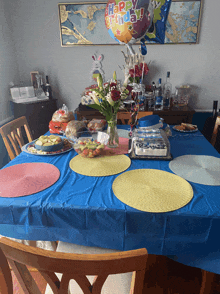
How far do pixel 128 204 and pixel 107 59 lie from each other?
7.75ft

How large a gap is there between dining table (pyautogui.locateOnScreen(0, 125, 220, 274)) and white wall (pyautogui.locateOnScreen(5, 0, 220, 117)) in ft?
7.09

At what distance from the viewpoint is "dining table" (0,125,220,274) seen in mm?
829

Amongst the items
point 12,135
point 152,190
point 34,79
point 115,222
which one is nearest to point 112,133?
point 152,190

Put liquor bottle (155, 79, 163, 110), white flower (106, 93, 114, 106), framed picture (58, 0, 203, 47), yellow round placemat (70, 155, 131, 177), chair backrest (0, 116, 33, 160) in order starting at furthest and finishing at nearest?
liquor bottle (155, 79, 163, 110)
framed picture (58, 0, 203, 47)
chair backrest (0, 116, 33, 160)
white flower (106, 93, 114, 106)
yellow round placemat (70, 155, 131, 177)

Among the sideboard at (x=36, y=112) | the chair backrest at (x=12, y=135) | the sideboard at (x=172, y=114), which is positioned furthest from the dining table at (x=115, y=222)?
the sideboard at (x=36, y=112)

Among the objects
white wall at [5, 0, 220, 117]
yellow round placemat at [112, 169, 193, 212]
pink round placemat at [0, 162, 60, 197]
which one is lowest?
yellow round placemat at [112, 169, 193, 212]

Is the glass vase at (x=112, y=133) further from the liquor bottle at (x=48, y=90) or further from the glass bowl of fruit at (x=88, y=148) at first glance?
the liquor bottle at (x=48, y=90)

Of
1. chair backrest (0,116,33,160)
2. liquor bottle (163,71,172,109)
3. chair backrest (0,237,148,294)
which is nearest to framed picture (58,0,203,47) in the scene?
liquor bottle (163,71,172,109)

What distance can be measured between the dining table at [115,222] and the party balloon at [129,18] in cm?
105

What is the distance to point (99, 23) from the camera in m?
2.58

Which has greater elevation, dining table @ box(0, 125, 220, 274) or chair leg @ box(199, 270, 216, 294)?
dining table @ box(0, 125, 220, 274)

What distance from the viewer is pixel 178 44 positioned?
2613mm

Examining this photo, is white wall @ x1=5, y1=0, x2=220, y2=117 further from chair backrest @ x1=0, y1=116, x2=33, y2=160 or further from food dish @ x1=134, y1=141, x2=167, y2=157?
food dish @ x1=134, y1=141, x2=167, y2=157

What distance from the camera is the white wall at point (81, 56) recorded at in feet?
8.50
